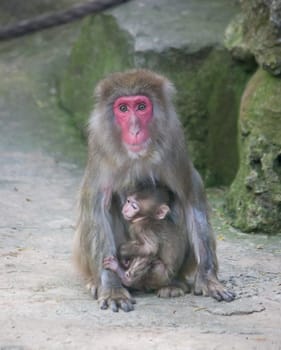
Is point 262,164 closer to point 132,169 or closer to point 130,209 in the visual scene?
point 132,169

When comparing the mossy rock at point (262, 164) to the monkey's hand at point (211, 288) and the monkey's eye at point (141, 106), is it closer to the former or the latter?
the monkey's hand at point (211, 288)

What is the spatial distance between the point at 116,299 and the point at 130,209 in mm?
571

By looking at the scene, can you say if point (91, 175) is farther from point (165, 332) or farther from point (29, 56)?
point (29, 56)

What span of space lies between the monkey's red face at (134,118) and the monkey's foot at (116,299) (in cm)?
90

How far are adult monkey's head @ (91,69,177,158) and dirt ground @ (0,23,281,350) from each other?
39.0 inches

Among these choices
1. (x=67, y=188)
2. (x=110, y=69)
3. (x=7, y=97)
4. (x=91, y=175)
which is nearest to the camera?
(x=91, y=175)

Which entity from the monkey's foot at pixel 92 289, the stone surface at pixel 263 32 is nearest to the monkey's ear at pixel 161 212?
the monkey's foot at pixel 92 289

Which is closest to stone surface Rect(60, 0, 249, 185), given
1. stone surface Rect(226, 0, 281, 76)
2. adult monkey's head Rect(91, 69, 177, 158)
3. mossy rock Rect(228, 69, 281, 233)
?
stone surface Rect(226, 0, 281, 76)

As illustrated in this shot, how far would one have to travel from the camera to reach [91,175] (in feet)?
23.4

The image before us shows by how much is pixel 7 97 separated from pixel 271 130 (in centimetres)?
430

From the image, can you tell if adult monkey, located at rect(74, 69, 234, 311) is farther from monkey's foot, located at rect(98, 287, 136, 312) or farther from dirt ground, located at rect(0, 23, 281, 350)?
dirt ground, located at rect(0, 23, 281, 350)

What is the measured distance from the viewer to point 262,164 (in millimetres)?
8961

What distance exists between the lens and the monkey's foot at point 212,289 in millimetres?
6953

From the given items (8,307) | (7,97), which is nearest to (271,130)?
(8,307)
